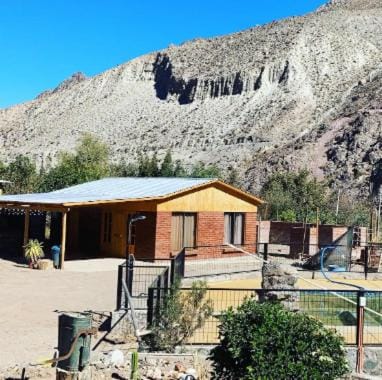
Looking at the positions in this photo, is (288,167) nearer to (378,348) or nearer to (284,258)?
(284,258)

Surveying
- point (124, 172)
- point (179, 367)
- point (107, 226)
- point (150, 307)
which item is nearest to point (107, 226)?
point (107, 226)

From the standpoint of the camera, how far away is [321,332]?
8.74m

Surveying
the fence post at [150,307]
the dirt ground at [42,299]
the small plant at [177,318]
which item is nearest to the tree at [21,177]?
the dirt ground at [42,299]

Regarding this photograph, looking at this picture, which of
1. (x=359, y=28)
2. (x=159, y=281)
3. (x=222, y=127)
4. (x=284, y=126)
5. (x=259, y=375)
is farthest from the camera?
(x=359, y=28)

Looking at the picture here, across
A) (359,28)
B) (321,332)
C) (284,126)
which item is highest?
A: (359,28)

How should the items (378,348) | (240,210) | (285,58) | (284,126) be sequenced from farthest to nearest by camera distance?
(285,58), (284,126), (240,210), (378,348)

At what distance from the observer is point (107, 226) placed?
29.0 meters

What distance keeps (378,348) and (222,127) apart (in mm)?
80244

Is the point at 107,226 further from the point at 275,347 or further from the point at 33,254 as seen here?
the point at 275,347

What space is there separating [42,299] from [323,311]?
7.50 metres

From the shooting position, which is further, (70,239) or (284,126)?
(284,126)

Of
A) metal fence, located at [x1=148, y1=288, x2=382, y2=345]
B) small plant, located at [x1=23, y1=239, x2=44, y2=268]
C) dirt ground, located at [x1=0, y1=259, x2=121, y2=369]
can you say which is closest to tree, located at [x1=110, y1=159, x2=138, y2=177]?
→ dirt ground, located at [x1=0, y1=259, x2=121, y2=369]

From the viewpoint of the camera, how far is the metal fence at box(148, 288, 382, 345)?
12333 millimetres

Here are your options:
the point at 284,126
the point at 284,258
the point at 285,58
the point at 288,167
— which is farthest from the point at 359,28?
the point at 284,258
